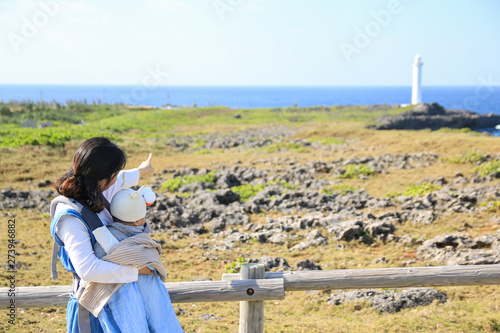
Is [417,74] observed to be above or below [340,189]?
above

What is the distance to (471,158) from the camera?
715 inches

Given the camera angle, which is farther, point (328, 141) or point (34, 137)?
point (328, 141)

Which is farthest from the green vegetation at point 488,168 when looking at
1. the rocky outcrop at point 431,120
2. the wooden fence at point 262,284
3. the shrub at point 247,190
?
the rocky outcrop at point 431,120

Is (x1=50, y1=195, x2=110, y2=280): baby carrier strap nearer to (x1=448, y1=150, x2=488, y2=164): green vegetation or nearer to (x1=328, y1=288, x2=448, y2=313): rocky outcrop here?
(x1=328, y1=288, x2=448, y2=313): rocky outcrop

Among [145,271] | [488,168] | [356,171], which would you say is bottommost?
[356,171]

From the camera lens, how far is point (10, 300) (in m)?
3.90

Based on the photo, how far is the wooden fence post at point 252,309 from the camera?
163 inches

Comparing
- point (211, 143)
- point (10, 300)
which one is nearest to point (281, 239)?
point (10, 300)

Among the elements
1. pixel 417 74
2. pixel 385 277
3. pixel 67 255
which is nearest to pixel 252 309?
pixel 385 277

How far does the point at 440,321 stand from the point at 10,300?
16.4 ft

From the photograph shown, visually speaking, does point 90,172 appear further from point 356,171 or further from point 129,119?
point 129,119

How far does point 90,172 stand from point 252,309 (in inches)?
86.1

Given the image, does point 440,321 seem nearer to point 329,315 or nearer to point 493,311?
point 493,311

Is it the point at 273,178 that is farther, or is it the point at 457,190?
the point at 273,178
